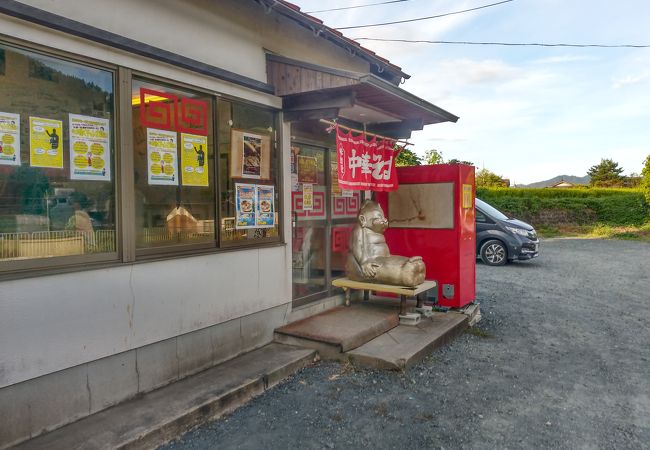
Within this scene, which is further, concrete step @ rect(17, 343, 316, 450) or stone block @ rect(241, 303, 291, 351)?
stone block @ rect(241, 303, 291, 351)

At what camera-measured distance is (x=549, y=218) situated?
22.1 metres

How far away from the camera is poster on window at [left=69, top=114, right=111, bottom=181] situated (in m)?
3.38

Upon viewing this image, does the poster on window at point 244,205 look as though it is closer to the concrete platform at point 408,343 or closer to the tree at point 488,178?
the concrete platform at point 408,343

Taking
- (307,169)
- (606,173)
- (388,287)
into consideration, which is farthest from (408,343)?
(606,173)

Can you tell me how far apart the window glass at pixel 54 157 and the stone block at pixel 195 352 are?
3.91ft

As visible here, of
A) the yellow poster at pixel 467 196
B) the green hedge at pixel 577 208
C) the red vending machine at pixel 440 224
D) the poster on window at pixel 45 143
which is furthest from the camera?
the green hedge at pixel 577 208

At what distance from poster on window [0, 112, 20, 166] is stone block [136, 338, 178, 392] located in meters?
1.79

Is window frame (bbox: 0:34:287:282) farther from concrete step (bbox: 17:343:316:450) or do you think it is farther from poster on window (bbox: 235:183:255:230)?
concrete step (bbox: 17:343:316:450)

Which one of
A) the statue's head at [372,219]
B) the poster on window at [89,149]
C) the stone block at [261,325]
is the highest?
the poster on window at [89,149]

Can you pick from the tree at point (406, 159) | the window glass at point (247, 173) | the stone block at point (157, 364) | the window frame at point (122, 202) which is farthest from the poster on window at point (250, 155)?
the tree at point (406, 159)

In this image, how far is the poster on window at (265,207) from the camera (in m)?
5.10

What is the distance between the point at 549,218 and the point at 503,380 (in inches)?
787

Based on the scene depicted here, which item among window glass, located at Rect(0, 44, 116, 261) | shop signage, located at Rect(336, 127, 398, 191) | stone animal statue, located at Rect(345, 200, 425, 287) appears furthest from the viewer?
stone animal statue, located at Rect(345, 200, 425, 287)

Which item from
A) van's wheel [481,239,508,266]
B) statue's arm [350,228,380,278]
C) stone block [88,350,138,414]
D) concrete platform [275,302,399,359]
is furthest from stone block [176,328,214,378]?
van's wheel [481,239,508,266]
